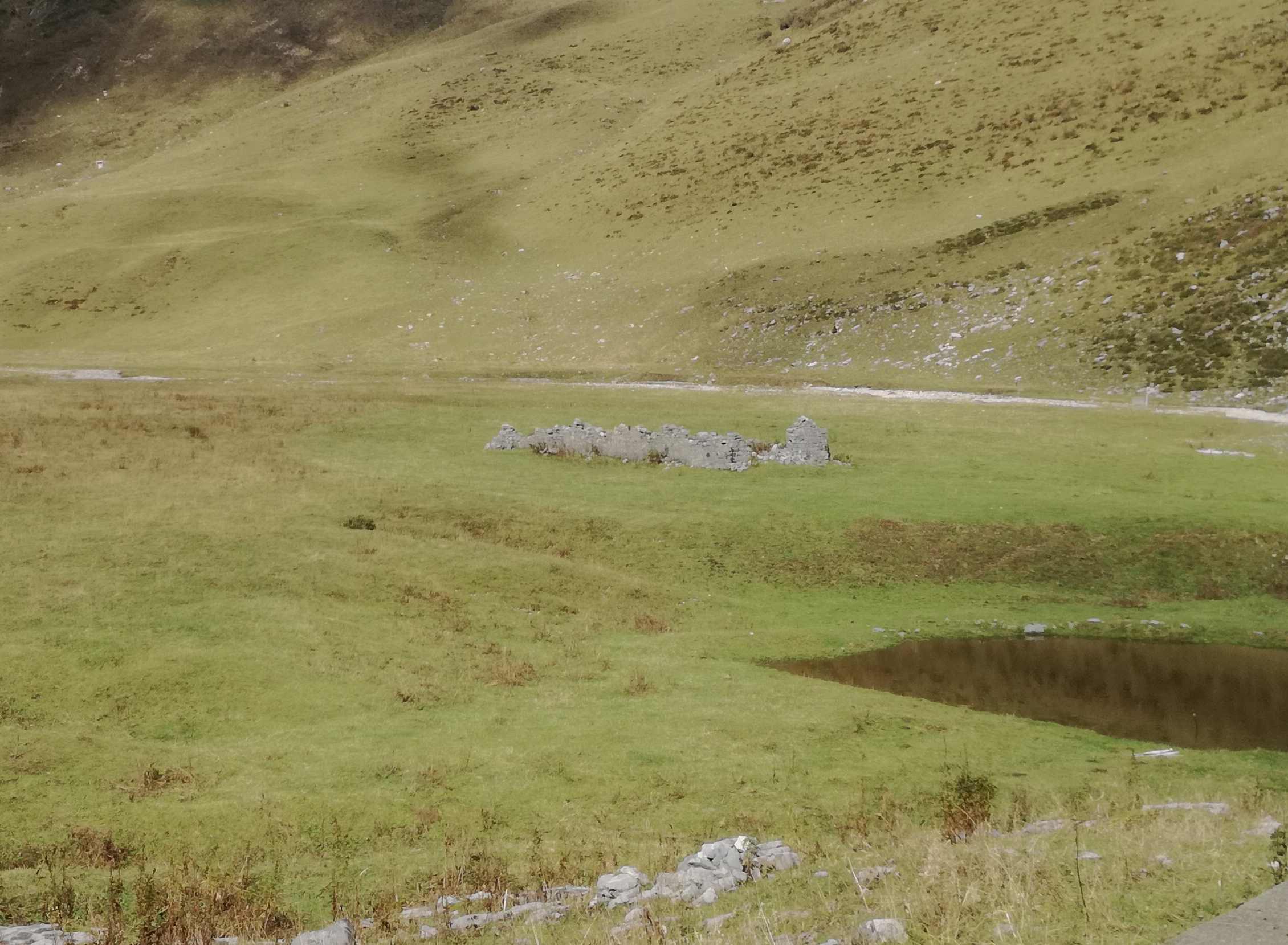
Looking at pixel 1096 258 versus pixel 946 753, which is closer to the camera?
pixel 946 753

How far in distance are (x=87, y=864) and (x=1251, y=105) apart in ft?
Answer: 297

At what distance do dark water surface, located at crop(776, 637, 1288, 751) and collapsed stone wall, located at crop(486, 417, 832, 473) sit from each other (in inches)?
595

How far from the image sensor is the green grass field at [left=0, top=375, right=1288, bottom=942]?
12.8 m

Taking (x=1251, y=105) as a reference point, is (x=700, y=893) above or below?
above

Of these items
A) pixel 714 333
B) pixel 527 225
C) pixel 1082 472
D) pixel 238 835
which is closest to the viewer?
pixel 238 835

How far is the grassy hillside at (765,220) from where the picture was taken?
217ft

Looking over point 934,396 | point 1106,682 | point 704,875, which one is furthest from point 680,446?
point 704,875

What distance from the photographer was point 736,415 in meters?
52.4

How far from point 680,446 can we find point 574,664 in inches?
750

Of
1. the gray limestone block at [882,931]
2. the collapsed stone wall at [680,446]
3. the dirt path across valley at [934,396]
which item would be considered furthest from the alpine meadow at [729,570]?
the dirt path across valley at [934,396]

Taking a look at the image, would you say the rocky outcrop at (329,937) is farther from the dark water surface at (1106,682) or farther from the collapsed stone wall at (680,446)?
the collapsed stone wall at (680,446)

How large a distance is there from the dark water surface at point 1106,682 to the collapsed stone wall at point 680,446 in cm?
1513

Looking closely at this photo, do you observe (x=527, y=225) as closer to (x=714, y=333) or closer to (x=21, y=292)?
(x=714, y=333)

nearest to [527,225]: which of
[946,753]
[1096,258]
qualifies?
[1096,258]
